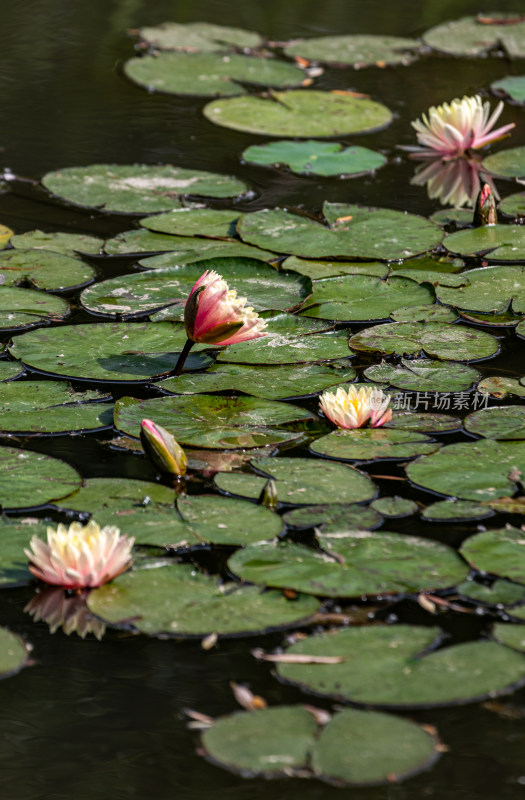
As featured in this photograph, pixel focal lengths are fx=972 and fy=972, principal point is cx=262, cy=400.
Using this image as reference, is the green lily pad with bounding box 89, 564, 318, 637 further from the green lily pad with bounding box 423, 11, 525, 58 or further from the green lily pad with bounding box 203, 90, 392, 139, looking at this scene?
the green lily pad with bounding box 423, 11, 525, 58

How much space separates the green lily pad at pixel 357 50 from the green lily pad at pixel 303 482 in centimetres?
424

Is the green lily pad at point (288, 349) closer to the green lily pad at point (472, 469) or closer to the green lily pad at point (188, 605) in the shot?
the green lily pad at point (472, 469)

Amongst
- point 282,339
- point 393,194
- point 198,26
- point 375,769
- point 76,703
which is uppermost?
point 198,26

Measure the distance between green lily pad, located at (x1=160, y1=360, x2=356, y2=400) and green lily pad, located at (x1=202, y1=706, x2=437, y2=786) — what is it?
116cm

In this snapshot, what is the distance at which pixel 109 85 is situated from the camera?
563 centimetres

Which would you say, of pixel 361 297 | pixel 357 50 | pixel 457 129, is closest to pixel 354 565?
pixel 361 297

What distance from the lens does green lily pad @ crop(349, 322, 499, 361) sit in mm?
2887

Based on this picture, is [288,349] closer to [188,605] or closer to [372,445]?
[372,445]

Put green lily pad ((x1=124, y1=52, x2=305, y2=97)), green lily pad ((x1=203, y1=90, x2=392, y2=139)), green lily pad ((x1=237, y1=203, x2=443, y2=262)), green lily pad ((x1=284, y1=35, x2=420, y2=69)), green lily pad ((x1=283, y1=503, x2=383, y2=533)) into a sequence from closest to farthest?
green lily pad ((x1=283, y1=503, x2=383, y2=533)) < green lily pad ((x1=237, y1=203, x2=443, y2=262)) < green lily pad ((x1=203, y1=90, x2=392, y2=139)) < green lily pad ((x1=124, y1=52, x2=305, y2=97)) < green lily pad ((x1=284, y1=35, x2=420, y2=69))

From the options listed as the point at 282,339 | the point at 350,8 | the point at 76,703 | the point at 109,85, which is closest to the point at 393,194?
the point at 282,339

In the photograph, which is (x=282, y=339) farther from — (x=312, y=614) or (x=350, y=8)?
(x=350, y=8)

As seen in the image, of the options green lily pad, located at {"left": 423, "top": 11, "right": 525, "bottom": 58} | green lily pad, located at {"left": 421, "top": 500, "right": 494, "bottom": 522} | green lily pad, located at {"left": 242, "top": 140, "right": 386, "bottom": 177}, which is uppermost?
green lily pad, located at {"left": 423, "top": 11, "right": 525, "bottom": 58}

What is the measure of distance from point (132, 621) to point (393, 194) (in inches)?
108

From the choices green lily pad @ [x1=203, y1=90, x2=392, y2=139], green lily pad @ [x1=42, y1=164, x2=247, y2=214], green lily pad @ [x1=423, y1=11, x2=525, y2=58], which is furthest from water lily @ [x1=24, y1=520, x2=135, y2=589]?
green lily pad @ [x1=423, y1=11, x2=525, y2=58]
